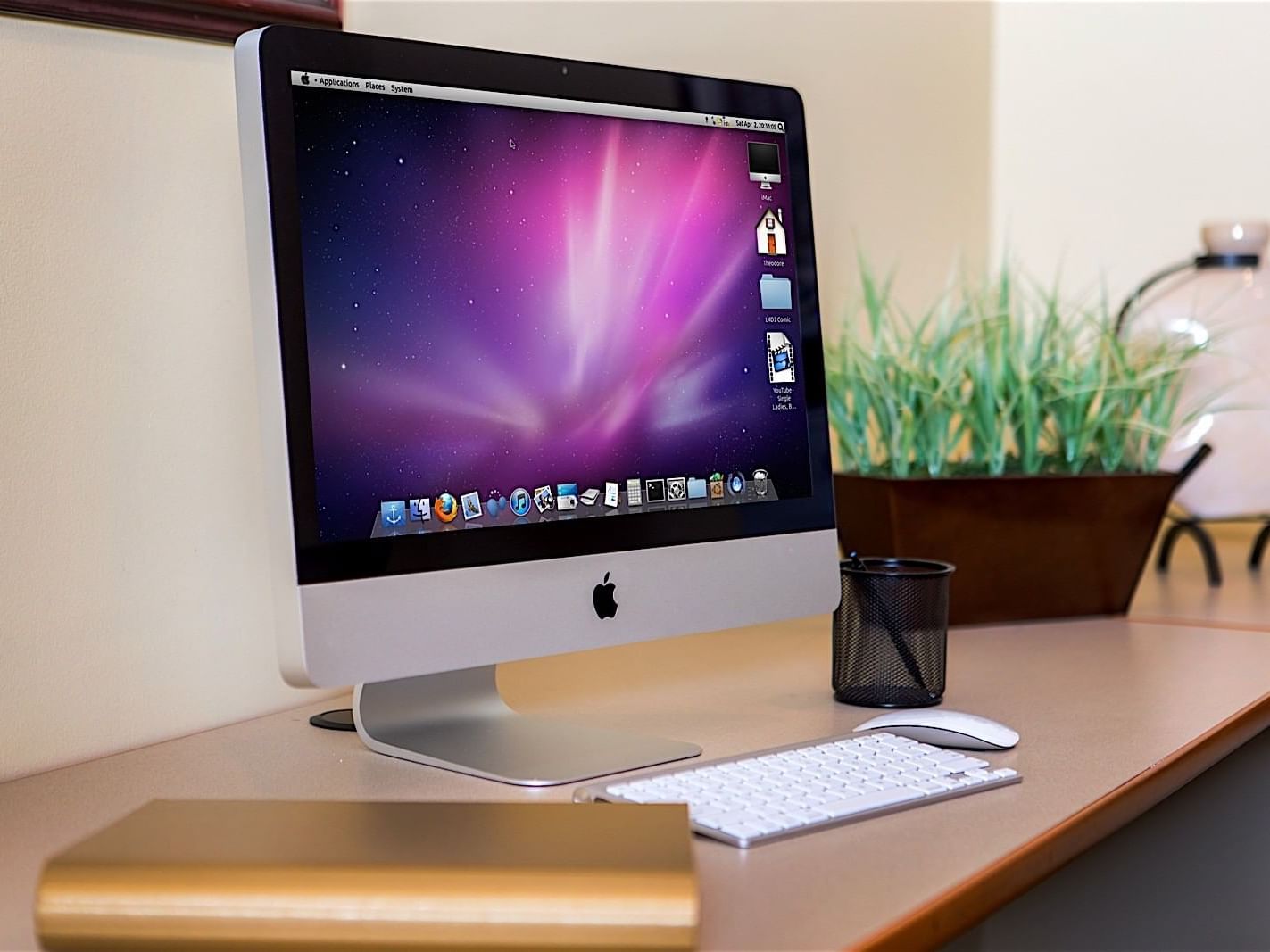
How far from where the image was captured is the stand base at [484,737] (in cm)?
90

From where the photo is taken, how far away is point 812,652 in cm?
132

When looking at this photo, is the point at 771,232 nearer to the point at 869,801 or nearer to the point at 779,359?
the point at 779,359

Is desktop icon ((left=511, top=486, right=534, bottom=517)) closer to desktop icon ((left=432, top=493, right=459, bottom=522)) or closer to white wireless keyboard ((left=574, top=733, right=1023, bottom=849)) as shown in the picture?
desktop icon ((left=432, top=493, right=459, bottom=522))

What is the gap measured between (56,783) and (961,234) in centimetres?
149

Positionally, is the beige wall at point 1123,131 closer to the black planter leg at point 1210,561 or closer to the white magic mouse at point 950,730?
the black planter leg at point 1210,561

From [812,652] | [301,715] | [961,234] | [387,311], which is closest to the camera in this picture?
[387,311]

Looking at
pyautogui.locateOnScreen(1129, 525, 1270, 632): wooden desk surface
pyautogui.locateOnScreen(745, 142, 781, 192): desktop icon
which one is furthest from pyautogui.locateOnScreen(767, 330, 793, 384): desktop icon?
pyautogui.locateOnScreen(1129, 525, 1270, 632): wooden desk surface

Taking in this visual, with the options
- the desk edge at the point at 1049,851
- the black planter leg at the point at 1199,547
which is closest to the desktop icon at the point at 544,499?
the desk edge at the point at 1049,851

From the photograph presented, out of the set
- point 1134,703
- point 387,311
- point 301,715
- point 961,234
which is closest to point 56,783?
point 301,715

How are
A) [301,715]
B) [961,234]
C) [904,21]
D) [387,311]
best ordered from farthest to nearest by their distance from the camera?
[961,234]
[904,21]
[301,715]
[387,311]

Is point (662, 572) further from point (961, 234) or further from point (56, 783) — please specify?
point (961, 234)

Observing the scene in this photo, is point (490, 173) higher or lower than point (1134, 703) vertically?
higher

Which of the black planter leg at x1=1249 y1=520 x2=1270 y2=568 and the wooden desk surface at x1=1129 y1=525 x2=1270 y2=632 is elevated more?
the black planter leg at x1=1249 y1=520 x2=1270 y2=568

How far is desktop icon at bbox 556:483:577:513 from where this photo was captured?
0.94 meters
